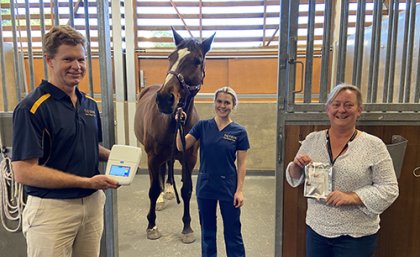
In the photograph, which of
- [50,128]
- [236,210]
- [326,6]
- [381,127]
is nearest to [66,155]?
[50,128]

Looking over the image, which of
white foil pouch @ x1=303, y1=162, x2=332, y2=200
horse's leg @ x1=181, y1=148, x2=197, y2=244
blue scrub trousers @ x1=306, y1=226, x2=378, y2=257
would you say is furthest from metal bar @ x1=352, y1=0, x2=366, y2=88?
horse's leg @ x1=181, y1=148, x2=197, y2=244

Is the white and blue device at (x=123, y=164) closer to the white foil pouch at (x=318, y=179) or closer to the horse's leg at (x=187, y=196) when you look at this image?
the white foil pouch at (x=318, y=179)

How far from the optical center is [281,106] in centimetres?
155

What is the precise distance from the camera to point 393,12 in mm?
1522

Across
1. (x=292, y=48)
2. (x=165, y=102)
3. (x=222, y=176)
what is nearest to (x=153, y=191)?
(x=165, y=102)

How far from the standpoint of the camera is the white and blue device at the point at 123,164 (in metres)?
1.17

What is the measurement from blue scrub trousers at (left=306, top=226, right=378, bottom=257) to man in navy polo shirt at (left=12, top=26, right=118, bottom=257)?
820 millimetres

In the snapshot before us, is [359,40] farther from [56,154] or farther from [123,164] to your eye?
[56,154]

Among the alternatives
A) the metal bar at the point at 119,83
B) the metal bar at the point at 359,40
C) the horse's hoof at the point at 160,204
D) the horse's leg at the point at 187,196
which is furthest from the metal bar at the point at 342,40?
the metal bar at the point at 119,83

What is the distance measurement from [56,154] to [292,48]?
112 centimetres

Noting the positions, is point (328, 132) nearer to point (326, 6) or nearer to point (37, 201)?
point (326, 6)

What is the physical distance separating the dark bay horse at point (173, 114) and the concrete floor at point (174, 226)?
11 centimetres

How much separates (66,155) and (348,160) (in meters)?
1.03

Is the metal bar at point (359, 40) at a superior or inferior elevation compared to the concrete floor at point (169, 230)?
superior
